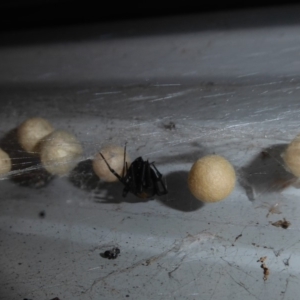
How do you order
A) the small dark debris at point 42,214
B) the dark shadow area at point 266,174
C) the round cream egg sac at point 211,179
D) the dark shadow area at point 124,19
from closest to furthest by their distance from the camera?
1. the round cream egg sac at point 211,179
2. the dark shadow area at point 266,174
3. the small dark debris at point 42,214
4. the dark shadow area at point 124,19

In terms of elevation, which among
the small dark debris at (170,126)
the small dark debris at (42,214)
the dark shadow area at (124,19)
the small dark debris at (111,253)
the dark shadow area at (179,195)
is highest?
the dark shadow area at (124,19)

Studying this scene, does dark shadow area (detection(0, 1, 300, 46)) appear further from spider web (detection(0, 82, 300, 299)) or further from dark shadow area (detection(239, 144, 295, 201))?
dark shadow area (detection(239, 144, 295, 201))

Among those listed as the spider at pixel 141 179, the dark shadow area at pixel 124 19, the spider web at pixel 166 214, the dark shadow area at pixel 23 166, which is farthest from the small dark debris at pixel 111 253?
the dark shadow area at pixel 124 19

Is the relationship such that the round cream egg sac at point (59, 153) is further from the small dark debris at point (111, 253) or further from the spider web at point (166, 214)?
the small dark debris at point (111, 253)

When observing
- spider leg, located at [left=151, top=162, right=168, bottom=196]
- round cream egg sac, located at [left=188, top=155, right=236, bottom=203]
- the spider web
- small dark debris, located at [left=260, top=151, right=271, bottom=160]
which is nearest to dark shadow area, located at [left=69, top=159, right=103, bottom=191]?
the spider web

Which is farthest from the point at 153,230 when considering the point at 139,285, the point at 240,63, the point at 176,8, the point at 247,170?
the point at 176,8

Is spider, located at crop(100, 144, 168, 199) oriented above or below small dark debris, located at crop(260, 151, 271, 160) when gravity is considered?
below

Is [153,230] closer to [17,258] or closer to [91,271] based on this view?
[91,271]
